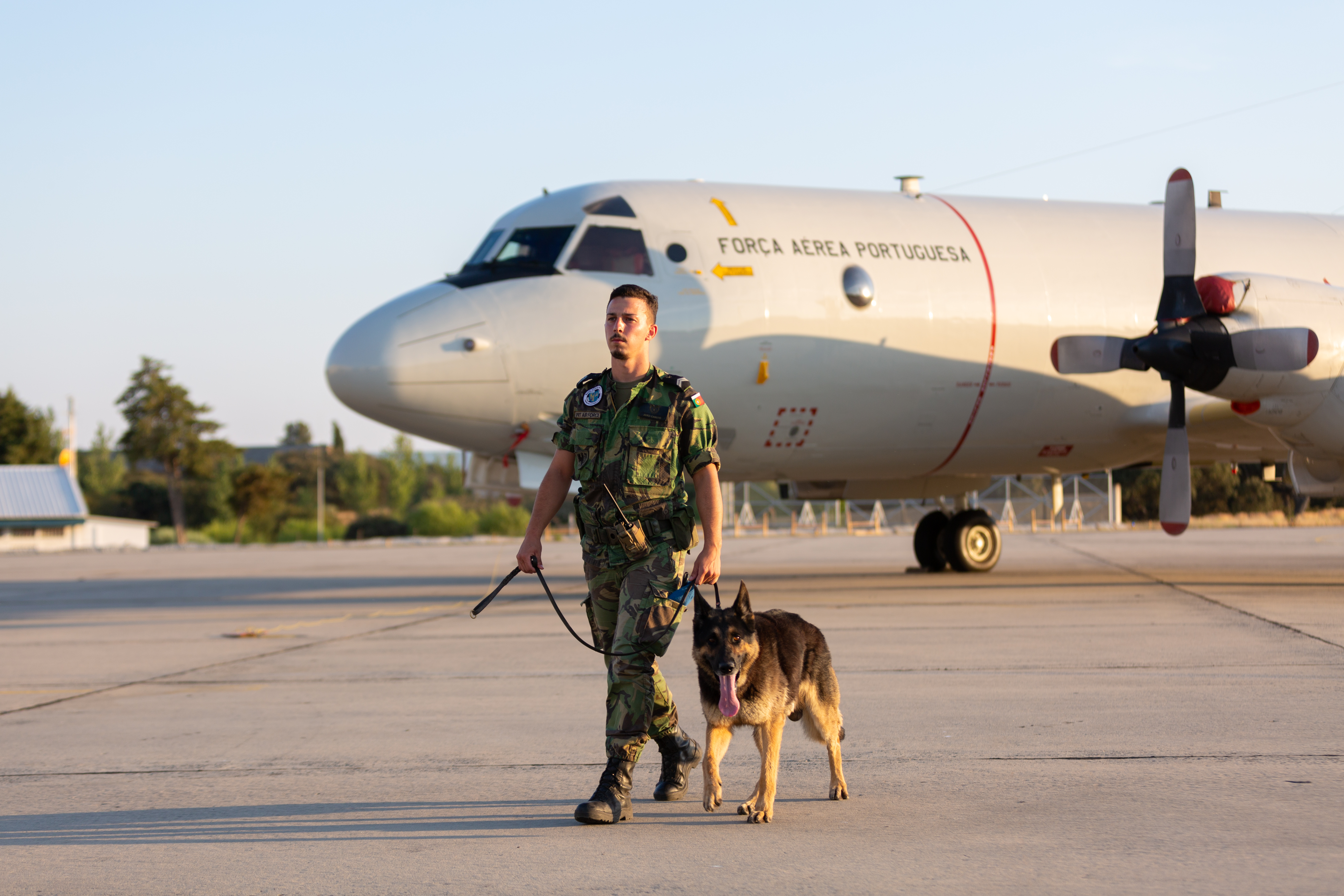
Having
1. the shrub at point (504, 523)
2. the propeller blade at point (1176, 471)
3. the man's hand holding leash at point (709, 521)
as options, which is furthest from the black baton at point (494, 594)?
the shrub at point (504, 523)

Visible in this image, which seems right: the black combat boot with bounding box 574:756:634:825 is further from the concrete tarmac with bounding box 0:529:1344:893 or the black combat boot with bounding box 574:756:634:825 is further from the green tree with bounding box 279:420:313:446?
the green tree with bounding box 279:420:313:446

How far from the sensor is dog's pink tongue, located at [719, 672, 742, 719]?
4770mm

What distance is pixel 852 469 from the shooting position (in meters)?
15.6

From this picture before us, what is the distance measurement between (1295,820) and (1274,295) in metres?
10.2

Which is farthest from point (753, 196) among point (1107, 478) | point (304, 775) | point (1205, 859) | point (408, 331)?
point (1107, 478)

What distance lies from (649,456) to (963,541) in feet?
45.9

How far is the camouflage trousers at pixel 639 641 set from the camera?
518cm

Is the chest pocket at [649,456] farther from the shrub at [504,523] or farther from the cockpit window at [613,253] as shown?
the shrub at [504,523]

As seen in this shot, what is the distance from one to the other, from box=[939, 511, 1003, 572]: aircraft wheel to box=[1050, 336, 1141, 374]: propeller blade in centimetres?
478

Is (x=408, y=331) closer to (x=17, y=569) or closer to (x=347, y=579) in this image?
(x=347, y=579)

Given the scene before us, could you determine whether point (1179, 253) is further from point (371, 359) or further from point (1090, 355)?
point (371, 359)

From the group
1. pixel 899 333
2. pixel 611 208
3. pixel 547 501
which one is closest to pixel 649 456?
pixel 547 501

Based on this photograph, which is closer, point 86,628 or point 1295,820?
point 1295,820

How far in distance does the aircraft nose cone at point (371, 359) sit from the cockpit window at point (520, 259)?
514 millimetres
